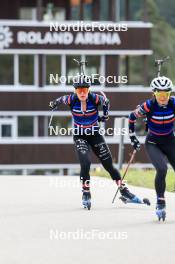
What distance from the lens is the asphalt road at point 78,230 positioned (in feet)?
32.3

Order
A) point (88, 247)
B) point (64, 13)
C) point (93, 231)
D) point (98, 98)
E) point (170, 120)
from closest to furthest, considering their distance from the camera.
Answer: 1. point (88, 247)
2. point (93, 231)
3. point (170, 120)
4. point (98, 98)
5. point (64, 13)

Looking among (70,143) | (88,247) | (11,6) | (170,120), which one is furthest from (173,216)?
(11,6)

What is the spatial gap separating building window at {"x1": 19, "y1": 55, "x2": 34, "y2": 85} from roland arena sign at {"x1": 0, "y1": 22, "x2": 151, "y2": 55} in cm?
50

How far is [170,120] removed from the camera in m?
13.0

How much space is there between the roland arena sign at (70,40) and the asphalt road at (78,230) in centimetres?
2604

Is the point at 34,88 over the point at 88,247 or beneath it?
beneath

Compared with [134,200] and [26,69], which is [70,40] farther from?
[134,200]

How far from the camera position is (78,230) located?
11.8 m

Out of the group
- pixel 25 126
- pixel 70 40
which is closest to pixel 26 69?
pixel 70 40

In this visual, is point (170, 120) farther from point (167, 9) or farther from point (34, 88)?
point (167, 9)

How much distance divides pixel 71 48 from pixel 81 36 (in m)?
0.64

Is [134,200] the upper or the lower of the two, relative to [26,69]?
upper

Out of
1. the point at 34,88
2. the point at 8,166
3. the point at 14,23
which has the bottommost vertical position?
the point at 8,166

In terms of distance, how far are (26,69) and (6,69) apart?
0.84m
